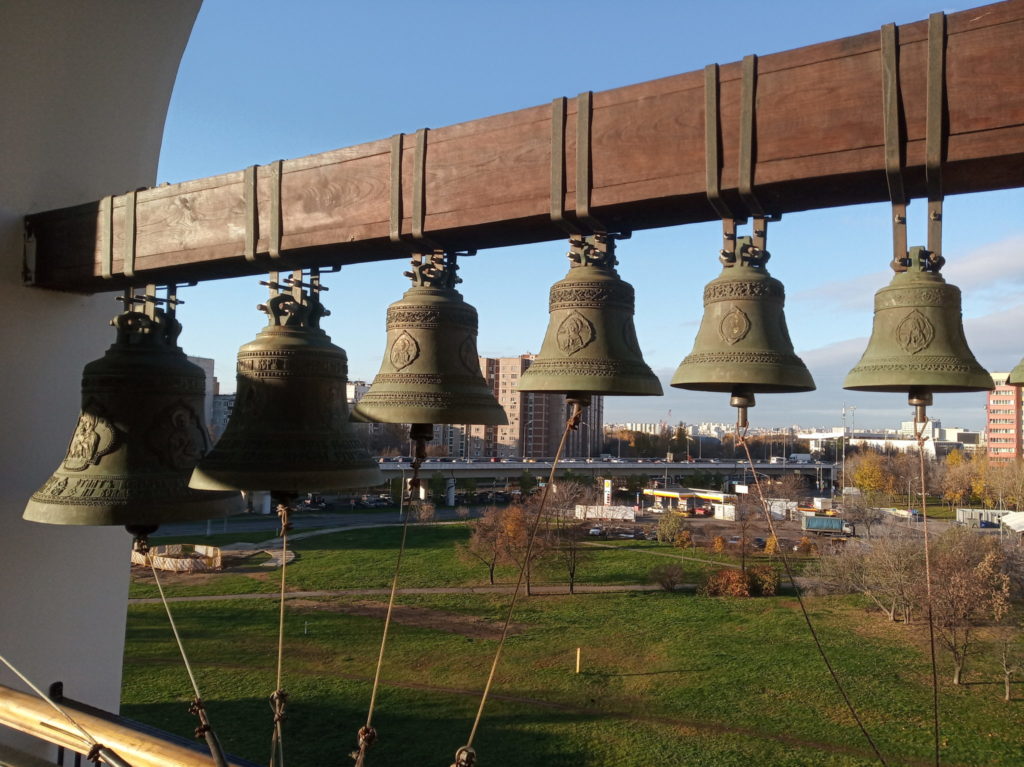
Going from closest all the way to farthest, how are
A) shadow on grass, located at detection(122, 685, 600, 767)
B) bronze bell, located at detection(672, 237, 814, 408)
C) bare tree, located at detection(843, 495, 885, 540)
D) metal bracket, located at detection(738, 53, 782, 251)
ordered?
metal bracket, located at detection(738, 53, 782, 251), bronze bell, located at detection(672, 237, 814, 408), shadow on grass, located at detection(122, 685, 600, 767), bare tree, located at detection(843, 495, 885, 540)

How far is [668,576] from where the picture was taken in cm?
2588

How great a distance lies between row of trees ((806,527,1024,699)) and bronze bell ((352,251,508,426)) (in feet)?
61.3

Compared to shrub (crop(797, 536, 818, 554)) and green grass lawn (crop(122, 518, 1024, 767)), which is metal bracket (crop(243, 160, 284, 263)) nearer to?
green grass lawn (crop(122, 518, 1024, 767))

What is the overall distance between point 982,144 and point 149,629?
23.1 meters

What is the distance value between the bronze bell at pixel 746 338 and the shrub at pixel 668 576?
24860mm

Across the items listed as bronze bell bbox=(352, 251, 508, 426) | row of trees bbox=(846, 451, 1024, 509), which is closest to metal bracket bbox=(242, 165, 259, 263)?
bronze bell bbox=(352, 251, 508, 426)

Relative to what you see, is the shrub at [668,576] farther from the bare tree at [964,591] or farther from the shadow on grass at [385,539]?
the shadow on grass at [385,539]

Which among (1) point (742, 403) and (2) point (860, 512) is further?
(2) point (860, 512)

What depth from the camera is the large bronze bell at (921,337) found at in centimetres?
217

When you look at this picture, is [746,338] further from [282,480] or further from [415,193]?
[282,480]

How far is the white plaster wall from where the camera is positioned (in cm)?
376

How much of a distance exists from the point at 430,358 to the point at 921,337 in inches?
64.1

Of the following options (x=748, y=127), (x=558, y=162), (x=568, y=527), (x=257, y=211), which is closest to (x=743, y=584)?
(x=568, y=527)

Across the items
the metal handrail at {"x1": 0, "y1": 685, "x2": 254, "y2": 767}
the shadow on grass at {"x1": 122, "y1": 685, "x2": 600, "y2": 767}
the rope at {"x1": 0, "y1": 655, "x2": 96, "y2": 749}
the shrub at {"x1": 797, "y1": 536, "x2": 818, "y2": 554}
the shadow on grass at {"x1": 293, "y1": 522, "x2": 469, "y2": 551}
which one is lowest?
the shadow on grass at {"x1": 122, "y1": 685, "x2": 600, "y2": 767}
